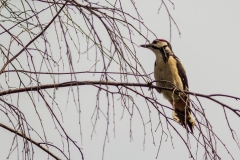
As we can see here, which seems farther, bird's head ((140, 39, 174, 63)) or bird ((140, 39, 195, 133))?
bird's head ((140, 39, 174, 63))

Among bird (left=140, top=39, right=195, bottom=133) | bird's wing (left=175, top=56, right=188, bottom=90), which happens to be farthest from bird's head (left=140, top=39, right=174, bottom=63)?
bird's wing (left=175, top=56, right=188, bottom=90)

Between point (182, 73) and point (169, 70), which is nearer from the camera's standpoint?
point (169, 70)

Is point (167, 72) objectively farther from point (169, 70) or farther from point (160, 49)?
point (160, 49)

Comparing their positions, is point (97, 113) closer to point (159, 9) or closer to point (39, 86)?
point (39, 86)

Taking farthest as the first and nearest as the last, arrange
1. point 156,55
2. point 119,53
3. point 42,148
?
1. point 156,55
2. point 42,148
3. point 119,53

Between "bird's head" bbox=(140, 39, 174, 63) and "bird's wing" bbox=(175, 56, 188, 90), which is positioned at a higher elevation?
"bird's head" bbox=(140, 39, 174, 63)

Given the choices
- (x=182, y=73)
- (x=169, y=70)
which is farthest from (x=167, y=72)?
(x=182, y=73)

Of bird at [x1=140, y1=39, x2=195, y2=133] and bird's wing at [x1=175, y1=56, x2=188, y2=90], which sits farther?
bird's wing at [x1=175, y1=56, x2=188, y2=90]

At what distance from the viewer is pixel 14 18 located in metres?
2.93

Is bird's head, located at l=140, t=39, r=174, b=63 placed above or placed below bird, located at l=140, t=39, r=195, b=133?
above

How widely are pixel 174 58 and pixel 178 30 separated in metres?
3.03

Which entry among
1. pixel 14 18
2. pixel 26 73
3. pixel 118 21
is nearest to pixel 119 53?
pixel 118 21

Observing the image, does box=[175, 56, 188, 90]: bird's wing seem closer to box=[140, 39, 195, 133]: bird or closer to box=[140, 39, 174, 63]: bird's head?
box=[140, 39, 195, 133]: bird

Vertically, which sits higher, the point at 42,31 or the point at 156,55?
the point at 156,55
